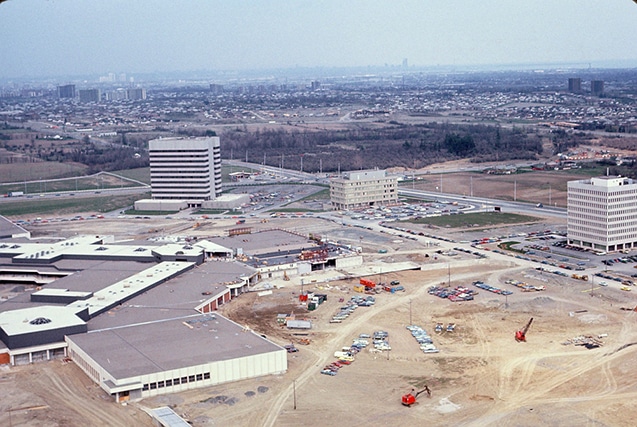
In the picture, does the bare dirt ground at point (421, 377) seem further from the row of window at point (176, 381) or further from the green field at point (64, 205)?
the green field at point (64, 205)

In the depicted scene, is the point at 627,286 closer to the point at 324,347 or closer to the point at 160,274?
the point at 324,347

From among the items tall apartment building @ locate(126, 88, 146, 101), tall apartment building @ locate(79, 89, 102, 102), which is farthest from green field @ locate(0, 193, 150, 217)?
tall apartment building @ locate(126, 88, 146, 101)

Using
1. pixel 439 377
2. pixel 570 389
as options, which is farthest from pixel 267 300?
pixel 570 389

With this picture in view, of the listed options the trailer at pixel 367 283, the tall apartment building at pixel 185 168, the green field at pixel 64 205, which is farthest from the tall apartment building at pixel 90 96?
the trailer at pixel 367 283

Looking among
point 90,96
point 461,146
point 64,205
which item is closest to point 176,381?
point 64,205

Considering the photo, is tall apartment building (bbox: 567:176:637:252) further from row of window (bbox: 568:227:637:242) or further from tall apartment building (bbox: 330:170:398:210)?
tall apartment building (bbox: 330:170:398:210)
